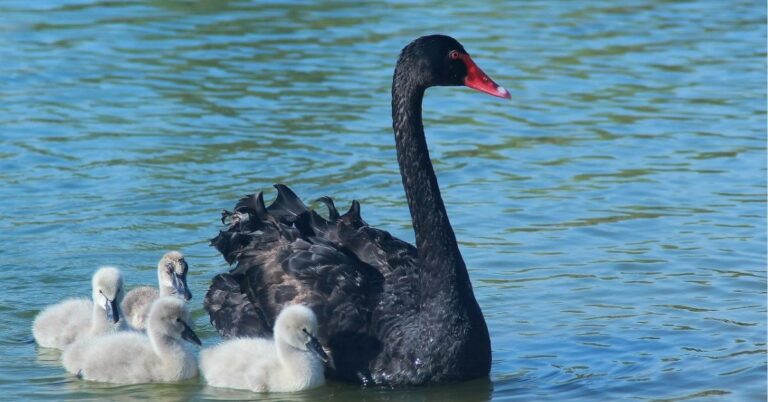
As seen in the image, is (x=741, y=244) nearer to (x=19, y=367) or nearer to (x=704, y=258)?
(x=704, y=258)

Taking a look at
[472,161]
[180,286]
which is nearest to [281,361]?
[180,286]

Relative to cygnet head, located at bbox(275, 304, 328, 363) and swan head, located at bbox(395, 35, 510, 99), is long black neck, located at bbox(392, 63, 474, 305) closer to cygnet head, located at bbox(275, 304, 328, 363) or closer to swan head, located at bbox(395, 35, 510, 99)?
swan head, located at bbox(395, 35, 510, 99)

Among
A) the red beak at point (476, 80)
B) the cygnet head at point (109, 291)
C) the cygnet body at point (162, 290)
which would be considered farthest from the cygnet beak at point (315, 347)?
the red beak at point (476, 80)

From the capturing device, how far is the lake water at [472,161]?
27.4 ft

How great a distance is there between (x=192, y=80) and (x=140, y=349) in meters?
7.32

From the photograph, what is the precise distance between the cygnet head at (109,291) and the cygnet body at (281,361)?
72 cm

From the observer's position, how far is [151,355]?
7.66 meters

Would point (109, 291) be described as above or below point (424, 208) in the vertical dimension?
below

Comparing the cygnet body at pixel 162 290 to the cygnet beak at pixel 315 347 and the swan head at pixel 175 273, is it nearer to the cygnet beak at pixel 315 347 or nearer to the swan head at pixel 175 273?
the swan head at pixel 175 273

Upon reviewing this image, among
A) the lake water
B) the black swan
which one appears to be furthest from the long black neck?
the lake water

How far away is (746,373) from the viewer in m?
7.83

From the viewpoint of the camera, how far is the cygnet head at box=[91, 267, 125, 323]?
7898 millimetres

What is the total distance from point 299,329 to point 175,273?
1.15m

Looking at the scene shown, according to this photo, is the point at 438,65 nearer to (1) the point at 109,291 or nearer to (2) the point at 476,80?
(2) the point at 476,80
